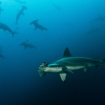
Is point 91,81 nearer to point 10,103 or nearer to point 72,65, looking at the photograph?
point 10,103

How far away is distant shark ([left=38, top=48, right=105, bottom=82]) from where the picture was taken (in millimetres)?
4504

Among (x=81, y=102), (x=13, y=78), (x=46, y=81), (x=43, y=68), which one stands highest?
(x=13, y=78)

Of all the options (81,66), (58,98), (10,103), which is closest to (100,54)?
(58,98)

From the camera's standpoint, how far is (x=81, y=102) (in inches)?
440

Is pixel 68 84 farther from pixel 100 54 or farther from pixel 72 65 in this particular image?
pixel 72 65

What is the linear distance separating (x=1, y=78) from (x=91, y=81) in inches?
587

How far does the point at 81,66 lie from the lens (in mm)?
5184

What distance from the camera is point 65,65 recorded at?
15.8 feet

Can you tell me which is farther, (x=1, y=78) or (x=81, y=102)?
(x=1, y=78)

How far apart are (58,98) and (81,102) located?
4.80 ft

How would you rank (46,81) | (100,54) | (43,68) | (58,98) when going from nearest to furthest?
(43,68) → (58,98) → (46,81) → (100,54)

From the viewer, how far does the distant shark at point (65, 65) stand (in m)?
4.50

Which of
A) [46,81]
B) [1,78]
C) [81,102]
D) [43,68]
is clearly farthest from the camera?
[1,78]

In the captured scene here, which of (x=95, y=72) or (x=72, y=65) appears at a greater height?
(x=95, y=72)
